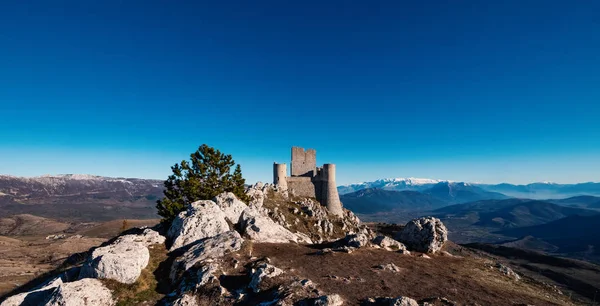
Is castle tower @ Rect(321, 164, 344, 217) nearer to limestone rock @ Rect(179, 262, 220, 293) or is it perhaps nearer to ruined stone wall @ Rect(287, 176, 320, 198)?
ruined stone wall @ Rect(287, 176, 320, 198)

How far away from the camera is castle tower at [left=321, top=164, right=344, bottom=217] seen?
245ft

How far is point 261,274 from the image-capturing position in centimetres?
1997

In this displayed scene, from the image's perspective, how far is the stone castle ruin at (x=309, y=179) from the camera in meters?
74.6

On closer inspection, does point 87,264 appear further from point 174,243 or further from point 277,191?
point 277,191

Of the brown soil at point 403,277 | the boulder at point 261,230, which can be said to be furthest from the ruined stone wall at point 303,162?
the brown soil at point 403,277

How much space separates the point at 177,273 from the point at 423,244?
86.3 ft

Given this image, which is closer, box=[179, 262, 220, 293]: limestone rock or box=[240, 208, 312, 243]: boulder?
box=[179, 262, 220, 293]: limestone rock

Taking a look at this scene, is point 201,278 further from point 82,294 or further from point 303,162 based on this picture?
point 303,162

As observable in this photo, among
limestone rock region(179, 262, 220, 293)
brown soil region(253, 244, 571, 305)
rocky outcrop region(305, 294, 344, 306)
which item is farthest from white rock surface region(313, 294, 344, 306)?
limestone rock region(179, 262, 220, 293)

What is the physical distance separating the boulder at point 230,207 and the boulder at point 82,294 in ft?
52.1

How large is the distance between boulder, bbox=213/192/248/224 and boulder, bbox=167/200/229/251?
2738 mm

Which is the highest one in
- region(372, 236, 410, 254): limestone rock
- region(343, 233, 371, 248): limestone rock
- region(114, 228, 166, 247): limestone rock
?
region(114, 228, 166, 247): limestone rock

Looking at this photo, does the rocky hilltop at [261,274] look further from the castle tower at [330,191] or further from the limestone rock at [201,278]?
the castle tower at [330,191]

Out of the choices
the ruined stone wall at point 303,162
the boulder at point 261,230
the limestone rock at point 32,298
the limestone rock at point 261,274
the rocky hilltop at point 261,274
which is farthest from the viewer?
the ruined stone wall at point 303,162
